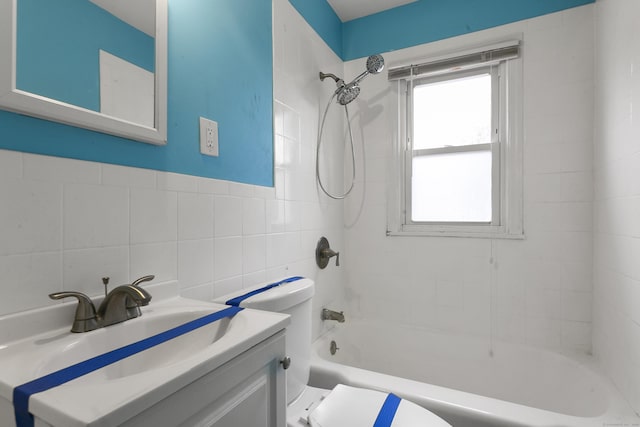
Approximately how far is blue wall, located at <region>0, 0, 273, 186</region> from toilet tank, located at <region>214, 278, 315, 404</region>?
0.46m

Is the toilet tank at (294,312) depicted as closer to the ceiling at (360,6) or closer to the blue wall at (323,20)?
the blue wall at (323,20)

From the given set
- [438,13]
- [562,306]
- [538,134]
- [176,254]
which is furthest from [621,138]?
[176,254]

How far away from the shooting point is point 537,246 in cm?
174

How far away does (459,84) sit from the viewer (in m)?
1.98

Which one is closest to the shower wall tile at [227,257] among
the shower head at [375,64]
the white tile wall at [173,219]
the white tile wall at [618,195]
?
the white tile wall at [173,219]

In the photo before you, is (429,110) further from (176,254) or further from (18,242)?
(18,242)

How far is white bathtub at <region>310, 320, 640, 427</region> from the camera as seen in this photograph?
1103mm

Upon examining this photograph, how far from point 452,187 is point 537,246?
1.87ft

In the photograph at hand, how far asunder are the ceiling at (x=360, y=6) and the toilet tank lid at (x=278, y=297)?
72.5 inches

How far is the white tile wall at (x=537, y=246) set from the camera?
1.64 meters

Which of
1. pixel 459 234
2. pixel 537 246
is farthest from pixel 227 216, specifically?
pixel 537 246

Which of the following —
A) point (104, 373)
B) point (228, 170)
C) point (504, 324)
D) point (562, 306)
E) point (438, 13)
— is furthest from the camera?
point (438, 13)

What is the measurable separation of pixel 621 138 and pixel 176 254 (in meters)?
1.75

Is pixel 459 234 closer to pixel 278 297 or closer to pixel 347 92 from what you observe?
pixel 347 92
